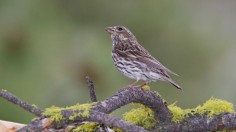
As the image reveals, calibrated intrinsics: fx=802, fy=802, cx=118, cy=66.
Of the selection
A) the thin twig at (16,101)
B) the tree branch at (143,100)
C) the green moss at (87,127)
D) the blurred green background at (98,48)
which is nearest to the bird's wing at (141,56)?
the blurred green background at (98,48)

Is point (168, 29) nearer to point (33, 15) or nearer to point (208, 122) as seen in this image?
point (33, 15)

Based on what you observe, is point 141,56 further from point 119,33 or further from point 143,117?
point 143,117

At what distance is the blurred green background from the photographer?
790cm

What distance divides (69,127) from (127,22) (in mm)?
5761

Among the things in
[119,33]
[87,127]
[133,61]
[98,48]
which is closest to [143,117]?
[87,127]

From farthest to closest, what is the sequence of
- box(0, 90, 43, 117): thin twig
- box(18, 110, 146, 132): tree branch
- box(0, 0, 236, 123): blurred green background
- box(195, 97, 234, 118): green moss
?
1. box(0, 0, 236, 123): blurred green background
2. box(195, 97, 234, 118): green moss
3. box(0, 90, 43, 117): thin twig
4. box(18, 110, 146, 132): tree branch

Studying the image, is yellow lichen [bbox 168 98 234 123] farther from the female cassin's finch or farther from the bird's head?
the bird's head

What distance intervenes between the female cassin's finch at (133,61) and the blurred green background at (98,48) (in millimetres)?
1320

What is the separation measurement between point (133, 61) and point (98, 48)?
2011mm

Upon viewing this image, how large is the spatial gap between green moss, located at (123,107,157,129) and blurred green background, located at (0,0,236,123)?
145 inches

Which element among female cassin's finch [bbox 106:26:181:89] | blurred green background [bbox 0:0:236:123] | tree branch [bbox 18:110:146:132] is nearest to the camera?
tree branch [bbox 18:110:146:132]

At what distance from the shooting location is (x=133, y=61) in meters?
6.18

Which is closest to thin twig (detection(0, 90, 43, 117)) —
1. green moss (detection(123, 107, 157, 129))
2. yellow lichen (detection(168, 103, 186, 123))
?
green moss (detection(123, 107, 157, 129))

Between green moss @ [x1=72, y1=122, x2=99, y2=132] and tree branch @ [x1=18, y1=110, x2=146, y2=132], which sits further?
green moss @ [x1=72, y1=122, x2=99, y2=132]
